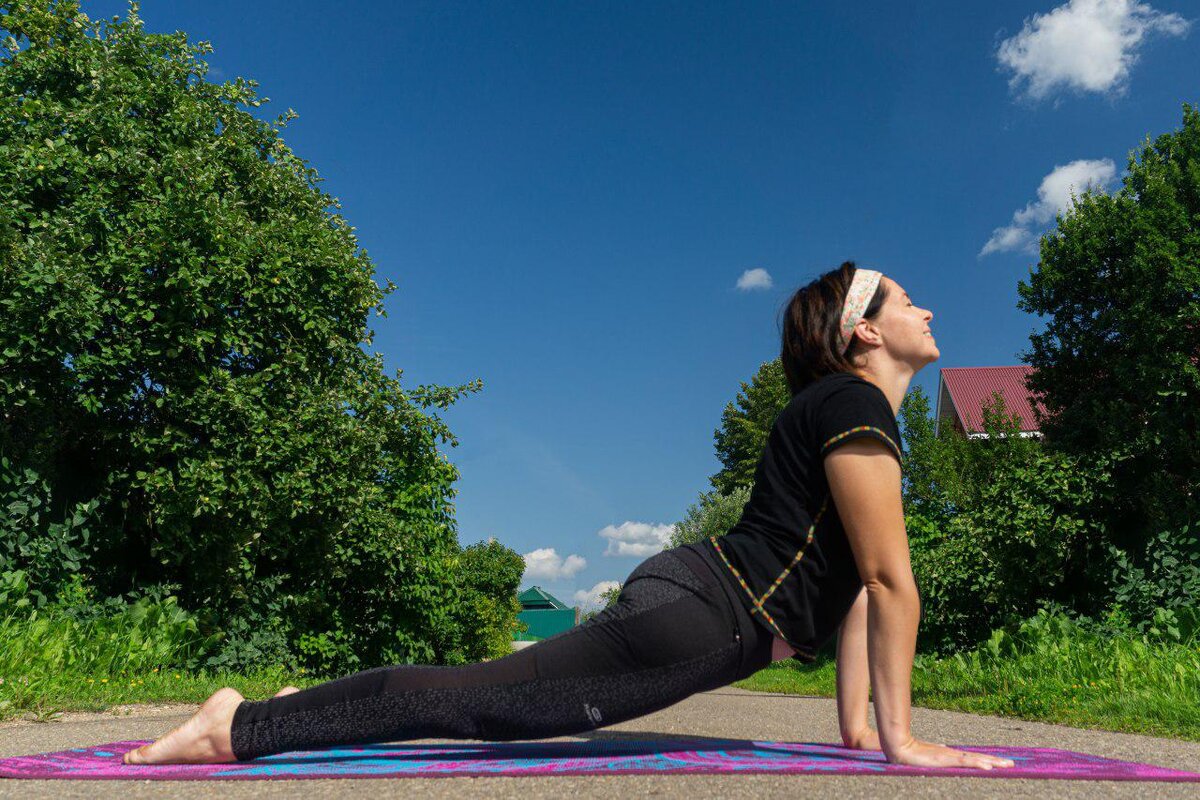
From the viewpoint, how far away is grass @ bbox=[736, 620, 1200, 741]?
19.4 feet

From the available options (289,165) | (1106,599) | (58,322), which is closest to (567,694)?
(58,322)

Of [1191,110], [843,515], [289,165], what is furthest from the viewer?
[1191,110]

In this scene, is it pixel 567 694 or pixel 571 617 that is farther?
pixel 571 617

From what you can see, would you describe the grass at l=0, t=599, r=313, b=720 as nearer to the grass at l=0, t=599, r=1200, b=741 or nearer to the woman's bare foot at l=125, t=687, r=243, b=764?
the grass at l=0, t=599, r=1200, b=741

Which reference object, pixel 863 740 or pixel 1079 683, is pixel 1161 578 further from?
pixel 863 740

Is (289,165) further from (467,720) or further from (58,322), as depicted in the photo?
(467,720)

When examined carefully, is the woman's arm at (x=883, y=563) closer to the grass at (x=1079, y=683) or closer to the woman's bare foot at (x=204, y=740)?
the woman's bare foot at (x=204, y=740)

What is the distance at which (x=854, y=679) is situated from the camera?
331 cm

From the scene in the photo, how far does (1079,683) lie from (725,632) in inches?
253

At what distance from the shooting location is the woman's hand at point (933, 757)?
2.68m

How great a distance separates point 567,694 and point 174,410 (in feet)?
29.2

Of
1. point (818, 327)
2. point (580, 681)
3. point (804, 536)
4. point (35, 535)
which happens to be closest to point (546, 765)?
point (580, 681)

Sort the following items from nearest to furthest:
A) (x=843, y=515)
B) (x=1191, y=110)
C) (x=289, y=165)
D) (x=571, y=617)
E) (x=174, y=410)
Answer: (x=843, y=515) → (x=174, y=410) → (x=289, y=165) → (x=1191, y=110) → (x=571, y=617)

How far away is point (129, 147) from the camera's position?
403 inches
